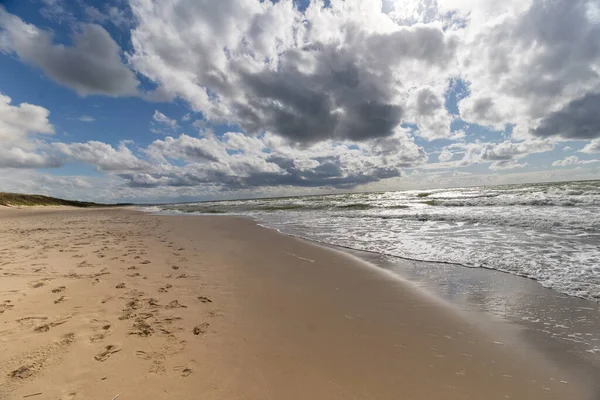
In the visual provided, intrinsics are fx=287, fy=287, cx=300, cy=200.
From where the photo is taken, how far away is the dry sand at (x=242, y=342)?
2.77 meters

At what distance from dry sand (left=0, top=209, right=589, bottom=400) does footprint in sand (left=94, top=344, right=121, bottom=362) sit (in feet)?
0.08

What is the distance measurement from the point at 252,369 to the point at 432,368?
196 centimetres

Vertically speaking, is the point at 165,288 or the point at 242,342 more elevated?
the point at 165,288

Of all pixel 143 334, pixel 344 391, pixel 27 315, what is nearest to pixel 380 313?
pixel 344 391

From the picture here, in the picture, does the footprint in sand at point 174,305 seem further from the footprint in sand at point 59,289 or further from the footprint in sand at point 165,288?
the footprint in sand at point 59,289

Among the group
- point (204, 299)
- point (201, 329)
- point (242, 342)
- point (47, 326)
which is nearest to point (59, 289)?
point (47, 326)

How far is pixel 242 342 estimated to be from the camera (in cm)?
364

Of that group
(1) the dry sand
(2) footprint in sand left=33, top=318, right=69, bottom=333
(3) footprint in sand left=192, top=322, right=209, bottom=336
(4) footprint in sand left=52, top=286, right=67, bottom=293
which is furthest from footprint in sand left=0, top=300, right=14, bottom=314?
(3) footprint in sand left=192, top=322, right=209, bottom=336

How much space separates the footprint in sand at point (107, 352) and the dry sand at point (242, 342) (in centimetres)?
2

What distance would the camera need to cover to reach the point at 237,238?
518 inches

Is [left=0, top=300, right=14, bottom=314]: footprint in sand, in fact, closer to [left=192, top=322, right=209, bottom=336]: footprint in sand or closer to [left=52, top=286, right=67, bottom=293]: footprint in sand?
[left=52, top=286, right=67, bottom=293]: footprint in sand

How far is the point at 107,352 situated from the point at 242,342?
4.93 feet

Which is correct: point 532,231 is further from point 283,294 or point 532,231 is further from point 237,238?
point 237,238

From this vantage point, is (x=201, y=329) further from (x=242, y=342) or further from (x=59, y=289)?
(x=59, y=289)
